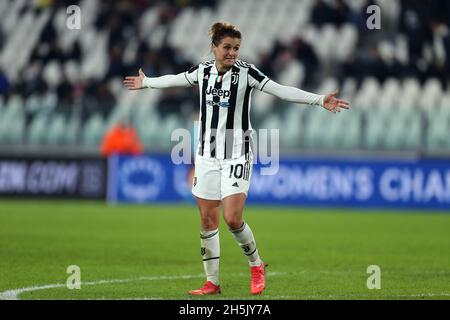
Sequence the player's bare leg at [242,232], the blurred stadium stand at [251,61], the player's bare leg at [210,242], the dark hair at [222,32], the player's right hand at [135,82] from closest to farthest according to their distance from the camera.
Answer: the dark hair at [222,32] → the player's bare leg at [242,232] → the player's bare leg at [210,242] → the player's right hand at [135,82] → the blurred stadium stand at [251,61]

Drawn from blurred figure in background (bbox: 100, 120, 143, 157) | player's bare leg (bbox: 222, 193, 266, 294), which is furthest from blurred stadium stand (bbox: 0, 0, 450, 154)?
player's bare leg (bbox: 222, 193, 266, 294)

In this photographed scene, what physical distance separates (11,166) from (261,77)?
49.8ft

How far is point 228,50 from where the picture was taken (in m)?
8.44

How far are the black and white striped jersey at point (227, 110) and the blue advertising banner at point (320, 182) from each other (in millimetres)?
12353

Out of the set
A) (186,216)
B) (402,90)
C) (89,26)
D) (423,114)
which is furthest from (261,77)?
(89,26)

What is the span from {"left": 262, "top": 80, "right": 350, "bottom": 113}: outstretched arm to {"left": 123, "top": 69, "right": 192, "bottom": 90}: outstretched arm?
2.43 ft

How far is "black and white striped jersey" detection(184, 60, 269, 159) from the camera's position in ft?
28.1

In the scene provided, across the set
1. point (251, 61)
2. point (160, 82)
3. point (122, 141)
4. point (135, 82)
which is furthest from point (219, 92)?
point (251, 61)

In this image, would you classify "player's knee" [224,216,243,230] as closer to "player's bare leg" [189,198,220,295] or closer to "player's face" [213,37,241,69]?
"player's bare leg" [189,198,220,295]

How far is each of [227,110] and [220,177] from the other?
0.58 meters

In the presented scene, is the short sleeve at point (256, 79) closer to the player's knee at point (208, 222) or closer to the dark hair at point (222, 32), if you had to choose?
the dark hair at point (222, 32)

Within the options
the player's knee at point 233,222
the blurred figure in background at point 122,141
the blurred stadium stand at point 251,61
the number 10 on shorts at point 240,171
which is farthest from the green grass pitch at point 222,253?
the blurred stadium stand at point 251,61

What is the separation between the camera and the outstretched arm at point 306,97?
845cm

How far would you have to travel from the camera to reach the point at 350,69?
76.9 ft
